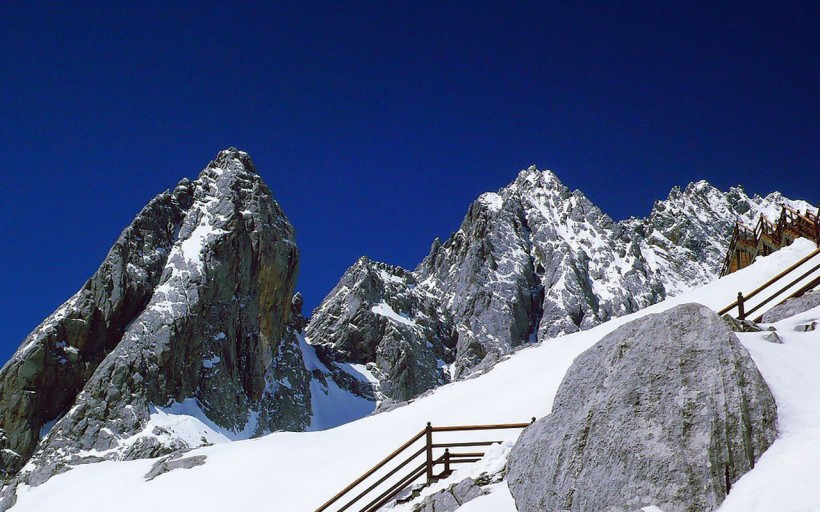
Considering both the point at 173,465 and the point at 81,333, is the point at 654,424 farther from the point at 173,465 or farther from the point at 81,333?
the point at 81,333

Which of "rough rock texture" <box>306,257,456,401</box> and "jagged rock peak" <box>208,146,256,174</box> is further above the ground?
"jagged rock peak" <box>208,146,256,174</box>

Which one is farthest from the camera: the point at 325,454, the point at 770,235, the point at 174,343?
the point at 174,343

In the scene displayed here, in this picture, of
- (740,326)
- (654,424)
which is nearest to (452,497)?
(654,424)

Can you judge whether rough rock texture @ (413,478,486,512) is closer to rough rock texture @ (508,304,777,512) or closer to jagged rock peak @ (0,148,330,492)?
rough rock texture @ (508,304,777,512)

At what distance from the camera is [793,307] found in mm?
15820

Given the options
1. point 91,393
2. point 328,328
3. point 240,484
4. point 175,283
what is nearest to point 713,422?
point 240,484

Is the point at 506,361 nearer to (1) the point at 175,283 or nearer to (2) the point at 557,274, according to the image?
(1) the point at 175,283

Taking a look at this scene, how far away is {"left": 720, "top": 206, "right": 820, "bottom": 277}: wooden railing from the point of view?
2966 cm

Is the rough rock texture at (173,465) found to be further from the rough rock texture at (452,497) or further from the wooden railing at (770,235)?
the wooden railing at (770,235)

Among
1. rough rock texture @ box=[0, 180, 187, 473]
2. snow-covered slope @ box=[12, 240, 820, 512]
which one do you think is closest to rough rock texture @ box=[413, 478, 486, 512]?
snow-covered slope @ box=[12, 240, 820, 512]

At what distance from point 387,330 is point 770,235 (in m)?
119

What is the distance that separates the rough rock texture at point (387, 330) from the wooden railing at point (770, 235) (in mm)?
100786

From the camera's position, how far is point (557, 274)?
169500 mm

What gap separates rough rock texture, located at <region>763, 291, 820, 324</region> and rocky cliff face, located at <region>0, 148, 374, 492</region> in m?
67.1
